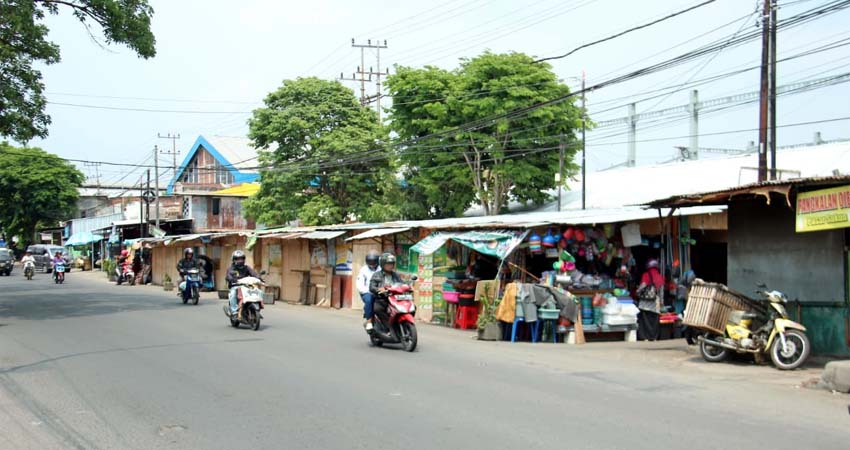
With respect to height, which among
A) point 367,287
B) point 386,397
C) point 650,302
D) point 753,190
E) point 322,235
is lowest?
point 386,397

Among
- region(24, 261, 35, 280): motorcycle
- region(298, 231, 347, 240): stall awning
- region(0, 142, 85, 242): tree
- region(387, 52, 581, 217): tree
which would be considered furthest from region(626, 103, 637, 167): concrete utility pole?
region(0, 142, 85, 242): tree

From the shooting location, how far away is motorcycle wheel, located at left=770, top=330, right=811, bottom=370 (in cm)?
1046

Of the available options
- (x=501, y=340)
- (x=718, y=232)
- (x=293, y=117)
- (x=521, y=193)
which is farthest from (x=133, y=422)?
(x=293, y=117)

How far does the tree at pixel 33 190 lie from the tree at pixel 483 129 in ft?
140

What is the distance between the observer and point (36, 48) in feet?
62.1

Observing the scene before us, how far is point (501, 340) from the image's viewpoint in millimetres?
14641

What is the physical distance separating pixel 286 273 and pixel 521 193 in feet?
35.8

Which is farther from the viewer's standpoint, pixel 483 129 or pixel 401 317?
pixel 483 129

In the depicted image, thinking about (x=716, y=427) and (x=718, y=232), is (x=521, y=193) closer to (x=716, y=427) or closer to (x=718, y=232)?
(x=718, y=232)

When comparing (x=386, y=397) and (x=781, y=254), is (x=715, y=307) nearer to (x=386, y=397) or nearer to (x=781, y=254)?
(x=781, y=254)

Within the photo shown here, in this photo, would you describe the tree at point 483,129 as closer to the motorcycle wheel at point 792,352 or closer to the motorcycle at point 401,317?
the motorcycle at point 401,317

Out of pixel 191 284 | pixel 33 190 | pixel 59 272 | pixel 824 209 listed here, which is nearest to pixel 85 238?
pixel 33 190

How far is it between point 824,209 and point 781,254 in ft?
5.75

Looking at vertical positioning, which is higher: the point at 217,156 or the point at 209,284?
the point at 217,156
